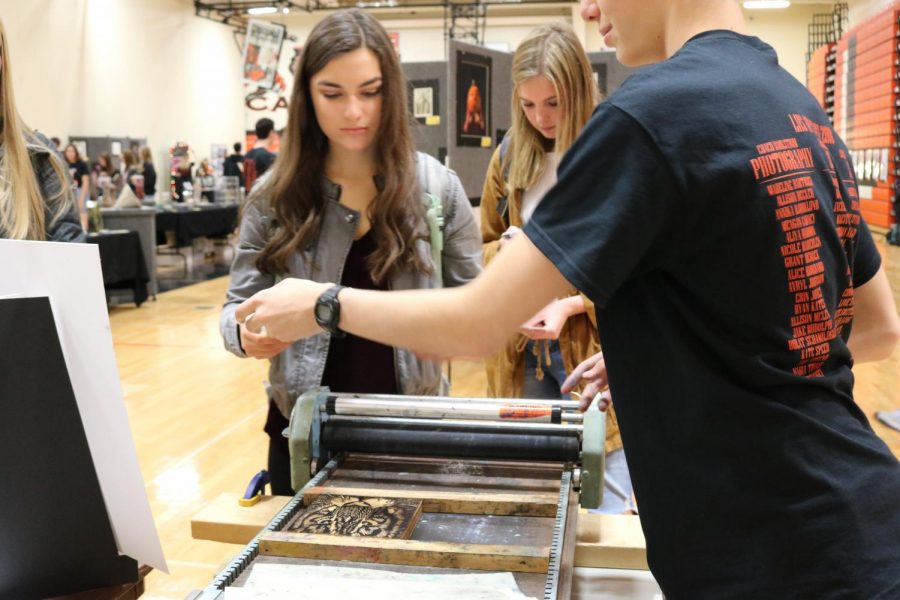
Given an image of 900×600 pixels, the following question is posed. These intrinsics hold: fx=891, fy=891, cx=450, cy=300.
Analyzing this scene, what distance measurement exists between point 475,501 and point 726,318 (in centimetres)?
60

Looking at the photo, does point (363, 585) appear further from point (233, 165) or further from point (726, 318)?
point (233, 165)

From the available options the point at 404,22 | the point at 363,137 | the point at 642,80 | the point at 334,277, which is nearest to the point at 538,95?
the point at 363,137

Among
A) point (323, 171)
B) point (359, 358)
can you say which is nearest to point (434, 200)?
point (323, 171)

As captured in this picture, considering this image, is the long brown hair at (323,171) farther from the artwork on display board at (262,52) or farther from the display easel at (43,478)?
the artwork on display board at (262,52)

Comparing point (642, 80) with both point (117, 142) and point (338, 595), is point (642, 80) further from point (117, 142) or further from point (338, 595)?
point (117, 142)

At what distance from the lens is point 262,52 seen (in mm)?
14367

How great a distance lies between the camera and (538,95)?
7.47ft

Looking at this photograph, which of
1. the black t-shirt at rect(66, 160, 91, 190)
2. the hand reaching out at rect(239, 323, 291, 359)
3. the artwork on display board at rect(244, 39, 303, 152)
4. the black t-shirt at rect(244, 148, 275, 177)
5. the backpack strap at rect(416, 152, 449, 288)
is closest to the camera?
the hand reaching out at rect(239, 323, 291, 359)

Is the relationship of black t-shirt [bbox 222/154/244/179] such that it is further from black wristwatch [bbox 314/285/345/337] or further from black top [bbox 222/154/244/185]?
black wristwatch [bbox 314/285/345/337]

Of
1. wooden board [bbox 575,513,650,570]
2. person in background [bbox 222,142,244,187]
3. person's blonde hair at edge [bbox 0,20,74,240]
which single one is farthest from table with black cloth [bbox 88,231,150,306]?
wooden board [bbox 575,513,650,570]

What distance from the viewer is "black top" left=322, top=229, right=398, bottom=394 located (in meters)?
1.79

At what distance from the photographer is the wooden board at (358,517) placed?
1.22m

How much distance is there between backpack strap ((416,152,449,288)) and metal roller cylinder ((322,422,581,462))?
1.45 ft

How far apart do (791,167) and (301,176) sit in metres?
1.13
